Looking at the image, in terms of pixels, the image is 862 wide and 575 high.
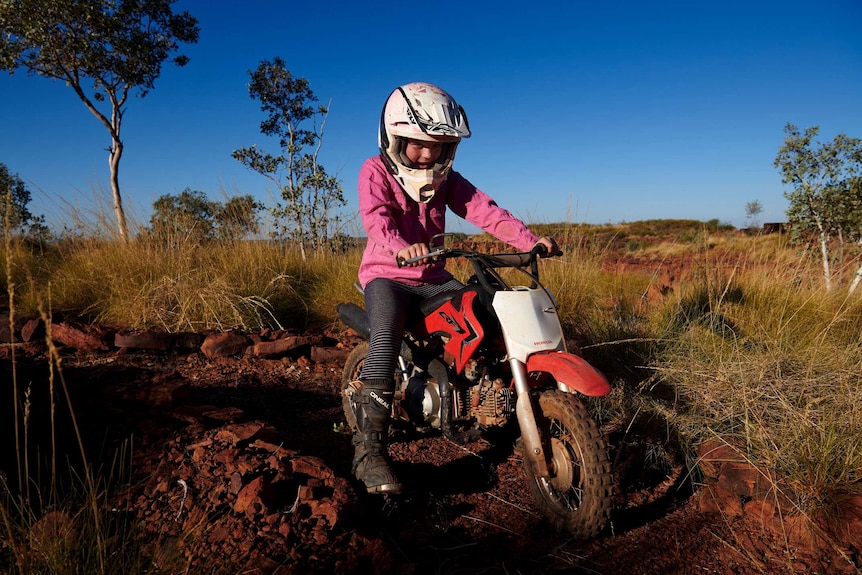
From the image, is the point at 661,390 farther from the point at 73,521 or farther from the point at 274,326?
the point at 274,326

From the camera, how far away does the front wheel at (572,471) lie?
213 centimetres

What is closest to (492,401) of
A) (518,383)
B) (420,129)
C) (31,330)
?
(518,383)

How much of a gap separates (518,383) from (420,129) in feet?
4.49

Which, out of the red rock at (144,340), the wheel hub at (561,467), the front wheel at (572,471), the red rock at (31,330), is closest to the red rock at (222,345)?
the red rock at (144,340)

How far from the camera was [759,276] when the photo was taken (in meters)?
5.50

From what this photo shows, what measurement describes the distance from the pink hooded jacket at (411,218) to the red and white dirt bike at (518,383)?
1.17ft

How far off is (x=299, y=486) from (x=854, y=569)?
7.38 ft

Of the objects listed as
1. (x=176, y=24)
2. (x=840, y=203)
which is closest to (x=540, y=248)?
(x=840, y=203)

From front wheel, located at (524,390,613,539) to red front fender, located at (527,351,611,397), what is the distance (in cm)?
12

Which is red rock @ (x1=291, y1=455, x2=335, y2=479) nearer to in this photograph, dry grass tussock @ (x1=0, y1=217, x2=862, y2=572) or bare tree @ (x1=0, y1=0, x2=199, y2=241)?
dry grass tussock @ (x1=0, y1=217, x2=862, y2=572)

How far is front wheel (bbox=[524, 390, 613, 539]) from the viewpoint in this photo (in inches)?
84.0

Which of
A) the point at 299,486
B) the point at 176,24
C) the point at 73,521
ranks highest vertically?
the point at 176,24

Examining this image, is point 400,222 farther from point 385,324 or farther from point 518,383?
point 518,383

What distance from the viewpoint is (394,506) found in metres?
2.52
